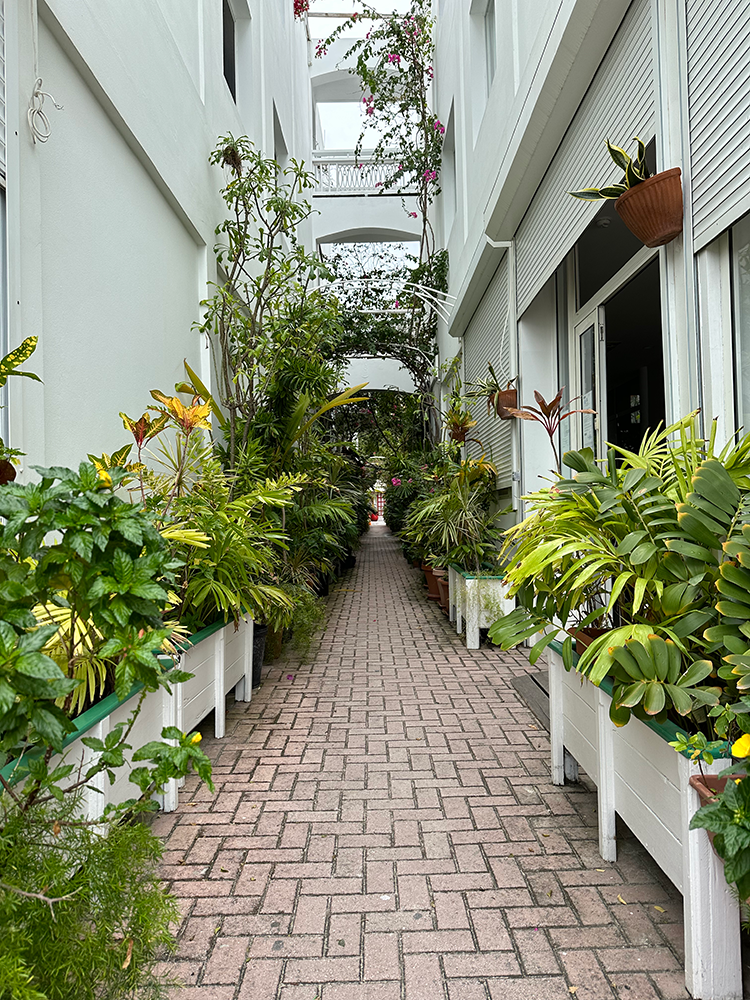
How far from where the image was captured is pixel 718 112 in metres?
2.39

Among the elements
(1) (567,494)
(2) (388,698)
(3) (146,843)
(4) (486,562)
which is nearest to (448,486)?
(4) (486,562)

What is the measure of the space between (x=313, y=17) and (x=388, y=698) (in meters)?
14.4

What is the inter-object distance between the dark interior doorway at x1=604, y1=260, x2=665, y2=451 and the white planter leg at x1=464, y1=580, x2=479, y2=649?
8.77 ft

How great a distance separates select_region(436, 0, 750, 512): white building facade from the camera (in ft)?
8.10

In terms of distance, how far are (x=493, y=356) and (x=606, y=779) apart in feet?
17.0

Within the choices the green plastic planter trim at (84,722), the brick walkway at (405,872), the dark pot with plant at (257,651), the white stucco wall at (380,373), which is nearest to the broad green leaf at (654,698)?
the brick walkway at (405,872)

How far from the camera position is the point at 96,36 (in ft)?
10.5

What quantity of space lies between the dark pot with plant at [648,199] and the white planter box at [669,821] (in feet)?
6.21

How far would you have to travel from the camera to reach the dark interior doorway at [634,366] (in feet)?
21.8

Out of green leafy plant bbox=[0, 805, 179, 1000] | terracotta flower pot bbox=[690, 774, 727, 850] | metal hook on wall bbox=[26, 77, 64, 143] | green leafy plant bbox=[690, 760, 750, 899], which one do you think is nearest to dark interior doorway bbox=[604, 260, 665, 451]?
metal hook on wall bbox=[26, 77, 64, 143]

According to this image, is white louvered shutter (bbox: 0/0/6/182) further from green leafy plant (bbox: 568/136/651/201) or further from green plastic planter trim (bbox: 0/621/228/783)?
green leafy plant (bbox: 568/136/651/201)

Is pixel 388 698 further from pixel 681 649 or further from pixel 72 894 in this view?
pixel 72 894

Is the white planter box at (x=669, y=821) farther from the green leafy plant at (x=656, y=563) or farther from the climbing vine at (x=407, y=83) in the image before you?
the climbing vine at (x=407, y=83)

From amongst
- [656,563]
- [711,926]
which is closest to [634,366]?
[656,563]
